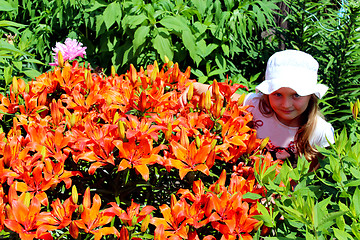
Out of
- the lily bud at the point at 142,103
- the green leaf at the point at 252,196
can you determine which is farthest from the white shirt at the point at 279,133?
the green leaf at the point at 252,196

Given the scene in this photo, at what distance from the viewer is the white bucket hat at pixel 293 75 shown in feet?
7.11

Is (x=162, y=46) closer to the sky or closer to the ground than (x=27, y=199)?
closer to the sky

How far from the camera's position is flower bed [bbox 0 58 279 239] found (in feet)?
4.43

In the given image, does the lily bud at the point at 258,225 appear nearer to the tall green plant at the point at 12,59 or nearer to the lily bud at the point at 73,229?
the lily bud at the point at 73,229

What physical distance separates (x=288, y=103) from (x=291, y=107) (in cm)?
5

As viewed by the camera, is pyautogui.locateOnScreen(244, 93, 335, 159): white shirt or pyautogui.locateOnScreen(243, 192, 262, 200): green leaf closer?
pyautogui.locateOnScreen(243, 192, 262, 200): green leaf

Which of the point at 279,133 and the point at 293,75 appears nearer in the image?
the point at 293,75

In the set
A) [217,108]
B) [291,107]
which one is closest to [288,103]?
[291,107]

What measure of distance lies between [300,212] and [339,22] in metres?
2.47

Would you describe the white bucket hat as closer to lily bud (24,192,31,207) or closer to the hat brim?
the hat brim

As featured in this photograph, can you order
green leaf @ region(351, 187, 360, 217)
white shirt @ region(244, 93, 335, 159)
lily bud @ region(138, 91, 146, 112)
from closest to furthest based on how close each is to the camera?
green leaf @ region(351, 187, 360, 217), lily bud @ region(138, 91, 146, 112), white shirt @ region(244, 93, 335, 159)

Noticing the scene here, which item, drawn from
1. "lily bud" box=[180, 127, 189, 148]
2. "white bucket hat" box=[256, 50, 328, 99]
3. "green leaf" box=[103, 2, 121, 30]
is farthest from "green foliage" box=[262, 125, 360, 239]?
"green leaf" box=[103, 2, 121, 30]

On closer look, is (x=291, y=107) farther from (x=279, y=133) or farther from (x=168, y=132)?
(x=168, y=132)

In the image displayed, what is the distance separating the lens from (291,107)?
2283 mm
